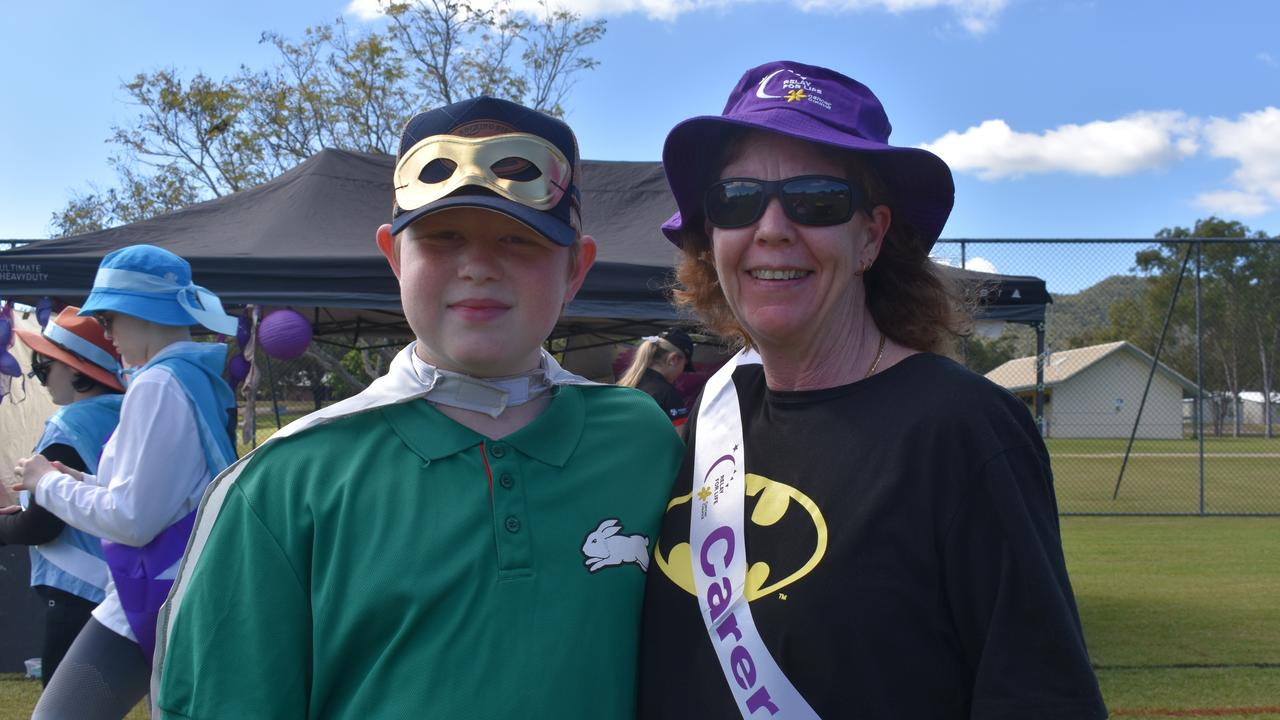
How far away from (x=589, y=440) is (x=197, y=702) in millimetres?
683

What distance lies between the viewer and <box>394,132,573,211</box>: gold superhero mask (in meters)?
1.46

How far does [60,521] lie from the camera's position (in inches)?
135

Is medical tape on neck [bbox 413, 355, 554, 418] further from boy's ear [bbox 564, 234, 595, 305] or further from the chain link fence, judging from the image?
the chain link fence

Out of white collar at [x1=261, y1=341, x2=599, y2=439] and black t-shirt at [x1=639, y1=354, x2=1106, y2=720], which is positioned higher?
white collar at [x1=261, y1=341, x2=599, y2=439]

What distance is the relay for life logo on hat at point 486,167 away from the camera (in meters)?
1.45

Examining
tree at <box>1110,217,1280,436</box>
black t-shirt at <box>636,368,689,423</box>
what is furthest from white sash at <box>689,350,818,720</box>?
tree at <box>1110,217,1280,436</box>

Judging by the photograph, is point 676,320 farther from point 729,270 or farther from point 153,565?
point 729,270

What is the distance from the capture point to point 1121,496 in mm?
12477

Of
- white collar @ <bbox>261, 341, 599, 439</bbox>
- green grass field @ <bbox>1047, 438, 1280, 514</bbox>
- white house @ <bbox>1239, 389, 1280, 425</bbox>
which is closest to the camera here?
white collar @ <bbox>261, 341, 599, 439</bbox>

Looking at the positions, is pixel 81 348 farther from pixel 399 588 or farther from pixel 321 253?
pixel 399 588

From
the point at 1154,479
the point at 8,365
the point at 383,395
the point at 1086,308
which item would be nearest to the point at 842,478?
the point at 383,395

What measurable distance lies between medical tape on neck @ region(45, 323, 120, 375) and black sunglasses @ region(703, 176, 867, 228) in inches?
120

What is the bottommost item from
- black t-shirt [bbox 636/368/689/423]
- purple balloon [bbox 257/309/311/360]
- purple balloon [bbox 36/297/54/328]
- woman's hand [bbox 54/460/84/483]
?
woman's hand [bbox 54/460/84/483]

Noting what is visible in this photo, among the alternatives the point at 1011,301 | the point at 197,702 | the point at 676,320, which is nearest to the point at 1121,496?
the point at 1011,301
